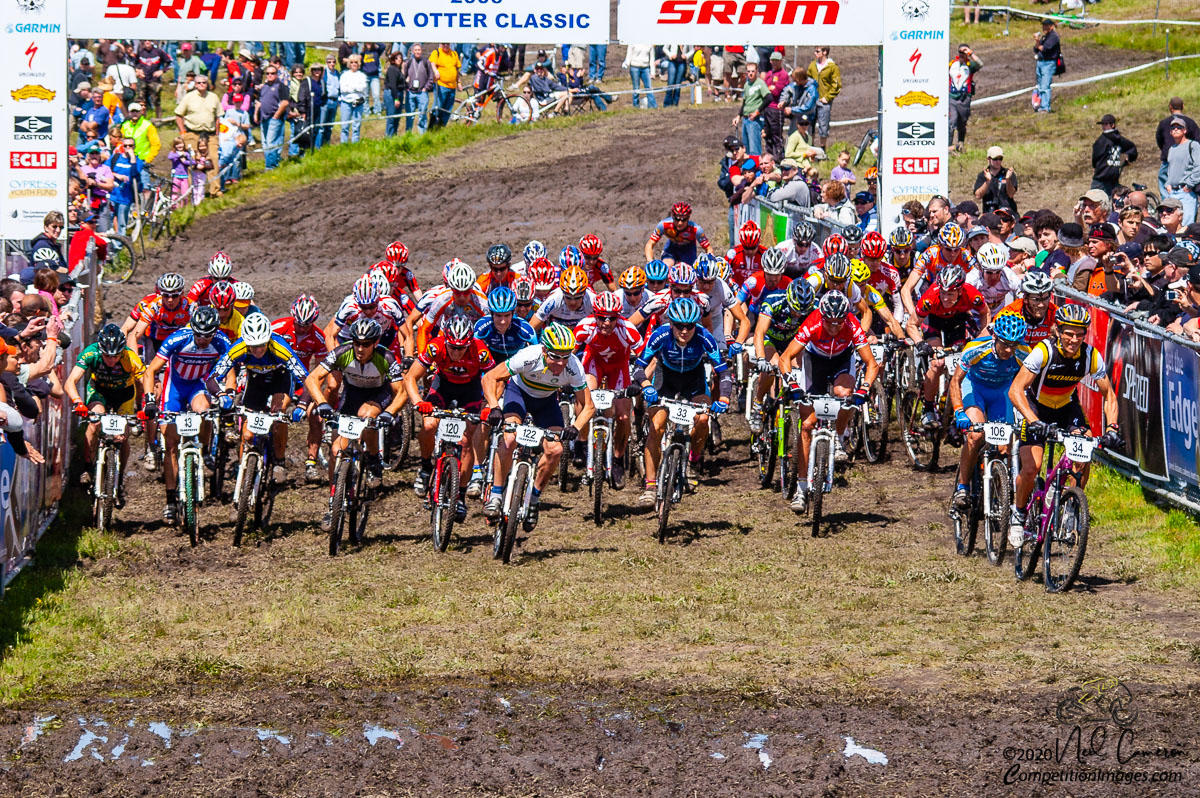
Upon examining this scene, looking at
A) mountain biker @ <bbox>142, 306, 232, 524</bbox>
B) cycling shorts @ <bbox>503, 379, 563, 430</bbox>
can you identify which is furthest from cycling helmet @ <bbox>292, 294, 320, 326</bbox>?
cycling shorts @ <bbox>503, 379, 563, 430</bbox>

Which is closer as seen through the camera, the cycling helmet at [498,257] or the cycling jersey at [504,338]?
the cycling jersey at [504,338]

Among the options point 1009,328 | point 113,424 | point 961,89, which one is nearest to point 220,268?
point 113,424

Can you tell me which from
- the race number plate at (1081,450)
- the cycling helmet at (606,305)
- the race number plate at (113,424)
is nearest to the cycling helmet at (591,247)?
the cycling helmet at (606,305)

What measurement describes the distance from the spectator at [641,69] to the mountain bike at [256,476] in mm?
26451

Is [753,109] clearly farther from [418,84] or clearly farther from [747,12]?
[418,84]

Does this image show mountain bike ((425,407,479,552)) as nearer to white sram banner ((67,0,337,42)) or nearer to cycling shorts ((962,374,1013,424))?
cycling shorts ((962,374,1013,424))

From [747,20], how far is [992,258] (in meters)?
5.51

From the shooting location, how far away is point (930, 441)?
17.6m

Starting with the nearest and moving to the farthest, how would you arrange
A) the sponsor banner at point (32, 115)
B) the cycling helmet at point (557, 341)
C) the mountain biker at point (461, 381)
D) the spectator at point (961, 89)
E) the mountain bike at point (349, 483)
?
the cycling helmet at point (557, 341) < the mountain bike at point (349, 483) < the mountain biker at point (461, 381) < the sponsor banner at point (32, 115) < the spectator at point (961, 89)

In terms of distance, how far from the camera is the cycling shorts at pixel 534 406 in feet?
45.5

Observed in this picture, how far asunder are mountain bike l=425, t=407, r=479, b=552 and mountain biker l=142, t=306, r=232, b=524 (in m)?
2.38

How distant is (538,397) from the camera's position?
14.0 m

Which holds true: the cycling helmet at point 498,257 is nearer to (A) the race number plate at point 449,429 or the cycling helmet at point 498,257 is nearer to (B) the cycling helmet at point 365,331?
(B) the cycling helmet at point 365,331

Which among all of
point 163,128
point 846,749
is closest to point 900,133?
point 846,749
